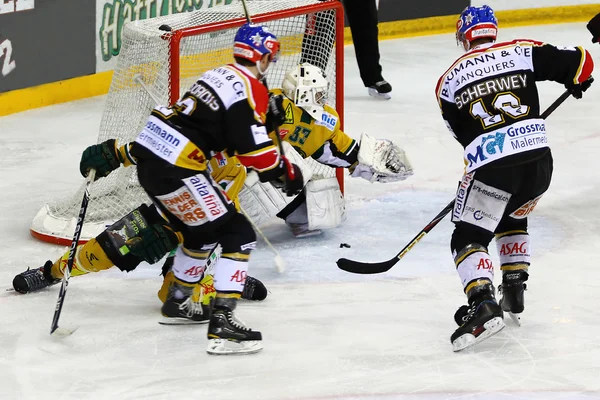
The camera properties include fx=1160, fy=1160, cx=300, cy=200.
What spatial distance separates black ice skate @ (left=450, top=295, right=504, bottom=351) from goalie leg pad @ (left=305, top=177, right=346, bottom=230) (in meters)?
1.40

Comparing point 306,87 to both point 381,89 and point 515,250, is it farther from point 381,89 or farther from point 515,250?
point 381,89

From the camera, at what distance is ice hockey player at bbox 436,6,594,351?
12.3 feet

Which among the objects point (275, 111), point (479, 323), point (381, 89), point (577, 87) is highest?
point (577, 87)

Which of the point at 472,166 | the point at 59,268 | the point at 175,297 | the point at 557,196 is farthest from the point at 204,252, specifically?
the point at 557,196

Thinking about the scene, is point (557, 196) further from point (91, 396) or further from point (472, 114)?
point (91, 396)

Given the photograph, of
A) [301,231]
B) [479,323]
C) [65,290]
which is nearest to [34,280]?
[65,290]

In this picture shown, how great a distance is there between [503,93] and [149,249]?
1.35 m

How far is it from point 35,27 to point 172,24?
217cm

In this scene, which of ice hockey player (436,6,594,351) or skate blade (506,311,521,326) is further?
skate blade (506,311,521,326)

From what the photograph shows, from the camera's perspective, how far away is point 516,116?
376 cm

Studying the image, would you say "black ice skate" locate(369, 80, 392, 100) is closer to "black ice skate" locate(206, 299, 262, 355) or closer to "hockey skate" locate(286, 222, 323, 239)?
"hockey skate" locate(286, 222, 323, 239)

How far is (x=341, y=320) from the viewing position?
13.4ft

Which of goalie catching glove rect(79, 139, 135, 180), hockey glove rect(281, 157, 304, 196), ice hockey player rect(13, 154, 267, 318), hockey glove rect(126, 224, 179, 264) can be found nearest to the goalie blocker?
ice hockey player rect(13, 154, 267, 318)

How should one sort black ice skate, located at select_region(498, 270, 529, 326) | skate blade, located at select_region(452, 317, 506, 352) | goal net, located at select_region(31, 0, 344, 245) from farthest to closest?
goal net, located at select_region(31, 0, 344, 245) < black ice skate, located at select_region(498, 270, 529, 326) < skate blade, located at select_region(452, 317, 506, 352)
